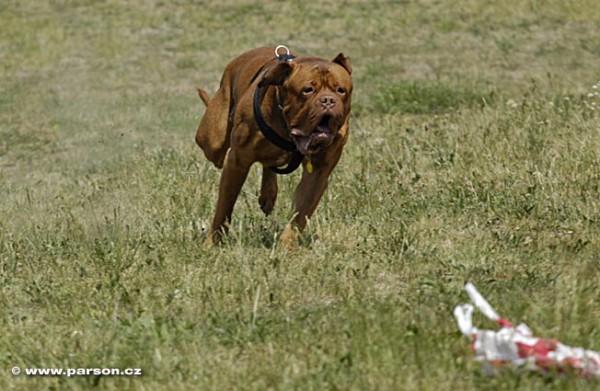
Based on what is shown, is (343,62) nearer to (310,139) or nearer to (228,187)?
(310,139)

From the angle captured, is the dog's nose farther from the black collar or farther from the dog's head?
the black collar

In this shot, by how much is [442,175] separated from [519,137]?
1.16 metres

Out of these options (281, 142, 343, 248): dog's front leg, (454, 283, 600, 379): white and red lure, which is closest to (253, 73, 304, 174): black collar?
(281, 142, 343, 248): dog's front leg

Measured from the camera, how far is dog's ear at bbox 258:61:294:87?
587 centimetres

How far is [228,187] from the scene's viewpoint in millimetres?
6422

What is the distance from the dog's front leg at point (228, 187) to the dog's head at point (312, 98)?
55cm

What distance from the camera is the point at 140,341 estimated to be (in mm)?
4090

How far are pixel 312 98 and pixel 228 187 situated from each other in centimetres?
98

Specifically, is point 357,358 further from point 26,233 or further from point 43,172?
point 43,172

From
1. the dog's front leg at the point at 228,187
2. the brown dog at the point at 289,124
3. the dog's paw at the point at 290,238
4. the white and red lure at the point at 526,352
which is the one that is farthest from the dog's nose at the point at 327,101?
the white and red lure at the point at 526,352

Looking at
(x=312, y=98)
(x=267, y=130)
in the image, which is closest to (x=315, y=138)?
(x=312, y=98)

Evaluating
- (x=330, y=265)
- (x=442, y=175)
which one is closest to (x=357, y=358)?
(x=330, y=265)

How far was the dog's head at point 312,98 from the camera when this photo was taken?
566 cm

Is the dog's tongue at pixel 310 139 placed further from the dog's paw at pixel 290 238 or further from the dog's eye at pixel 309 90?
the dog's paw at pixel 290 238
